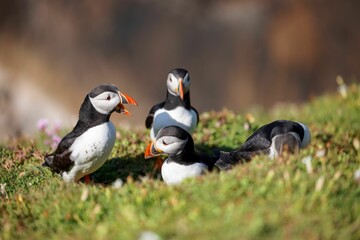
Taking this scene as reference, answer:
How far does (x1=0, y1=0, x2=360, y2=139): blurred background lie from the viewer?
14.4 meters

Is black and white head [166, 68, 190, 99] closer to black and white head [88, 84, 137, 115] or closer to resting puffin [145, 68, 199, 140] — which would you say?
resting puffin [145, 68, 199, 140]

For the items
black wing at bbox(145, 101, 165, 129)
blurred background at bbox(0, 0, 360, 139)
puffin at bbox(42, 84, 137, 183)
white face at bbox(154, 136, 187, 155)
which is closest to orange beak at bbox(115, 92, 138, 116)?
puffin at bbox(42, 84, 137, 183)

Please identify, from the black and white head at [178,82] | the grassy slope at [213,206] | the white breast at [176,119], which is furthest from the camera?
the white breast at [176,119]

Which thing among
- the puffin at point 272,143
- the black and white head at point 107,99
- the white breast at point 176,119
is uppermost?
the white breast at point 176,119

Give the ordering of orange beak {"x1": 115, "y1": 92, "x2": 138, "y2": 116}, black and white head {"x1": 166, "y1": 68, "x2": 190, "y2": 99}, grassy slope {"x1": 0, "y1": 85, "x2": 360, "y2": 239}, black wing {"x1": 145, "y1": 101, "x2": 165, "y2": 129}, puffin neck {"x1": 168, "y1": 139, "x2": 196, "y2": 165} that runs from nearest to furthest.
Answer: grassy slope {"x1": 0, "y1": 85, "x2": 360, "y2": 239}
puffin neck {"x1": 168, "y1": 139, "x2": 196, "y2": 165}
orange beak {"x1": 115, "y1": 92, "x2": 138, "y2": 116}
black and white head {"x1": 166, "y1": 68, "x2": 190, "y2": 99}
black wing {"x1": 145, "y1": 101, "x2": 165, "y2": 129}

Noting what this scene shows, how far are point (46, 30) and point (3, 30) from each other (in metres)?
1.00

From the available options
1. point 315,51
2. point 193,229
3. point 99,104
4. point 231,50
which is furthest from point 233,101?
point 193,229

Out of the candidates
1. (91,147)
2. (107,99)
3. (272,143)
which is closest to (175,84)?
(107,99)

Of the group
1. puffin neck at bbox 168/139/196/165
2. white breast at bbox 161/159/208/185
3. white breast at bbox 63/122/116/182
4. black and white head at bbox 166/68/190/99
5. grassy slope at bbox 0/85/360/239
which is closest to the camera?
grassy slope at bbox 0/85/360/239

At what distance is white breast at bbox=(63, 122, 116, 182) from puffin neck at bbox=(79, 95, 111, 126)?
0.21 ft

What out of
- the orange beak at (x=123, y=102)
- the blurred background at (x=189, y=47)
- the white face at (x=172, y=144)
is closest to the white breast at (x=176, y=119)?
the orange beak at (x=123, y=102)

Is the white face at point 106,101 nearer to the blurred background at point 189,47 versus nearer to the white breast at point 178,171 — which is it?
the white breast at point 178,171

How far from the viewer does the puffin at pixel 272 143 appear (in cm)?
635

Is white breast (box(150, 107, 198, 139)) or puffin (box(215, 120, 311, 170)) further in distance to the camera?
→ white breast (box(150, 107, 198, 139))
